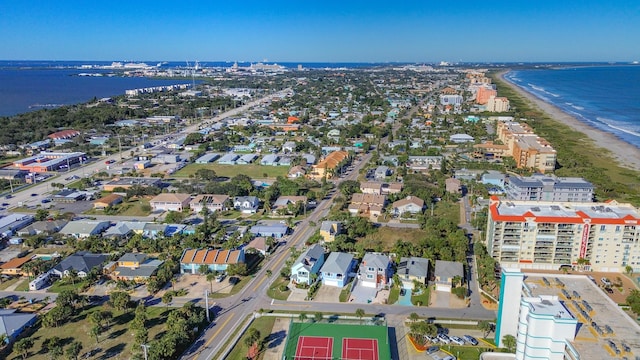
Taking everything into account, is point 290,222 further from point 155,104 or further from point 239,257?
point 155,104

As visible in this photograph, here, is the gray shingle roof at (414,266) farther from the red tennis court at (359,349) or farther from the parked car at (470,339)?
the red tennis court at (359,349)

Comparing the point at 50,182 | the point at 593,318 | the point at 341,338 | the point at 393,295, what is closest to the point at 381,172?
the point at 393,295

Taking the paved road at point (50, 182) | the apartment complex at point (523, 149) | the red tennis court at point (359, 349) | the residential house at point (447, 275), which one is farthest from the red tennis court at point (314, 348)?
the apartment complex at point (523, 149)

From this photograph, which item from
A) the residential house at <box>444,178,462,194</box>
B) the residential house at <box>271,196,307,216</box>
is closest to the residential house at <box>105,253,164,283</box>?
the residential house at <box>271,196,307,216</box>

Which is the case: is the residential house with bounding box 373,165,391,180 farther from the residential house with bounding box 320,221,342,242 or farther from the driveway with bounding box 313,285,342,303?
the driveway with bounding box 313,285,342,303

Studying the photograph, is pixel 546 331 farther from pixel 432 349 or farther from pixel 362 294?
pixel 362 294

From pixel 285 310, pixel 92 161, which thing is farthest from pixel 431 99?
pixel 285 310
